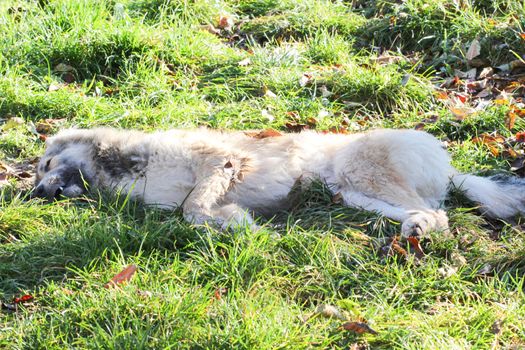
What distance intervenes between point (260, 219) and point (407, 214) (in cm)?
109

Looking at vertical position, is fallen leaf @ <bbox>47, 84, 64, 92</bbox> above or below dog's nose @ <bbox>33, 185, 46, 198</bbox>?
below

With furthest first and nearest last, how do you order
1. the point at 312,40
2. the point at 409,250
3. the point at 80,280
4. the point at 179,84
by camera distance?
the point at 312,40 → the point at 179,84 → the point at 409,250 → the point at 80,280

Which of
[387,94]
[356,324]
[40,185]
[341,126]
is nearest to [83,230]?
[40,185]

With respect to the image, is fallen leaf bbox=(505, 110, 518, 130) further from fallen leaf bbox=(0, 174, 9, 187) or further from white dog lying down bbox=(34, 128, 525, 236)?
fallen leaf bbox=(0, 174, 9, 187)

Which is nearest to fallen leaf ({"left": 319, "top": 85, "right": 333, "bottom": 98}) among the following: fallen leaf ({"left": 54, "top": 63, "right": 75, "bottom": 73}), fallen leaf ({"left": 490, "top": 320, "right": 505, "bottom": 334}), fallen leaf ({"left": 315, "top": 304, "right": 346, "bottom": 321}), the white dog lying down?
the white dog lying down

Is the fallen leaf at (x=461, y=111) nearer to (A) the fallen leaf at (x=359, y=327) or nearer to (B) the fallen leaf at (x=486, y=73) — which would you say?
(B) the fallen leaf at (x=486, y=73)

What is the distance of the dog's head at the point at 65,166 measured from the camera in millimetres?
6105

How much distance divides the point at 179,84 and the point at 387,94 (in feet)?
7.02

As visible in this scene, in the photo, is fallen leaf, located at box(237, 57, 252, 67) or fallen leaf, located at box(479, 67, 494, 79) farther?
fallen leaf, located at box(237, 57, 252, 67)

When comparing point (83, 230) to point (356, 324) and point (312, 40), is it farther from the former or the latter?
point (312, 40)

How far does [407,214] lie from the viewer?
5656 mm

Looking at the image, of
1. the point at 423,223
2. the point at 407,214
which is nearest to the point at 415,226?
the point at 423,223

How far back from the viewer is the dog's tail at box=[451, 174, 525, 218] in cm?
584

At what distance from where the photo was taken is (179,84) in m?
8.13
